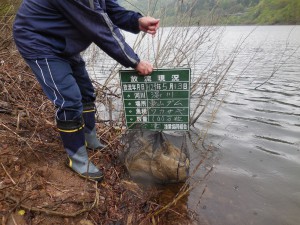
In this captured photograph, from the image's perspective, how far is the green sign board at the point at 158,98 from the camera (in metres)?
2.59

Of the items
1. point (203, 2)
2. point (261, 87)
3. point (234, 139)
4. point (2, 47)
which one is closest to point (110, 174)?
point (234, 139)

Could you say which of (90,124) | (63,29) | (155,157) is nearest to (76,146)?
(90,124)

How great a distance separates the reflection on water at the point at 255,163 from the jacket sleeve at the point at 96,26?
1645 mm

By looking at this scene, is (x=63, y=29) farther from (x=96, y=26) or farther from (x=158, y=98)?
(x=158, y=98)

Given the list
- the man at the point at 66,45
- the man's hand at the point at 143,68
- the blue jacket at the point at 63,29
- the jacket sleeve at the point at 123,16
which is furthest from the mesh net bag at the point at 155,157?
the jacket sleeve at the point at 123,16

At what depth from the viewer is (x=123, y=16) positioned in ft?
8.83

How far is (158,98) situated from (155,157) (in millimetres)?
605

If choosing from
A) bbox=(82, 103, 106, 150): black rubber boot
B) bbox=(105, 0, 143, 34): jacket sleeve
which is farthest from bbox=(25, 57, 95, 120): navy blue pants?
bbox=(105, 0, 143, 34): jacket sleeve

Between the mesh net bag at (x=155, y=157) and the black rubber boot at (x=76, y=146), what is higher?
the black rubber boot at (x=76, y=146)

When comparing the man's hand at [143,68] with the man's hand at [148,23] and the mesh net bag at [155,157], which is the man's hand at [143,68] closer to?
the man's hand at [148,23]

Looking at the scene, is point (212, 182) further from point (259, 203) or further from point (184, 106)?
point (184, 106)

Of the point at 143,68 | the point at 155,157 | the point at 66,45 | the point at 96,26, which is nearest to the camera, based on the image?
the point at 96,26

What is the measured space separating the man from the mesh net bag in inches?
19.0

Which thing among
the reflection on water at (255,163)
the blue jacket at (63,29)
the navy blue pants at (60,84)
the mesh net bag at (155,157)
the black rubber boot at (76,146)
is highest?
the blue jacket at (63,29)
